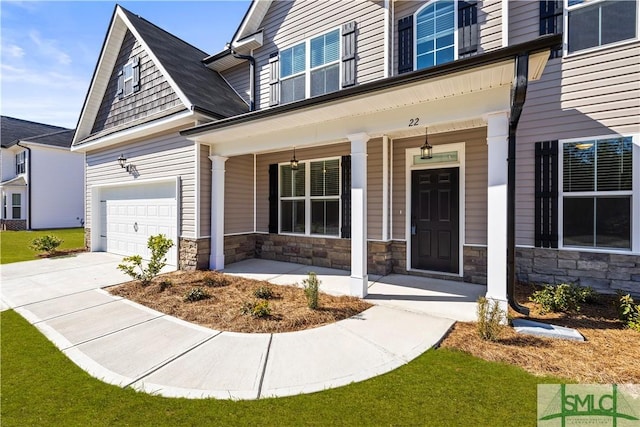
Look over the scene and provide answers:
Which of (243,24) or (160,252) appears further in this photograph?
(243,24)

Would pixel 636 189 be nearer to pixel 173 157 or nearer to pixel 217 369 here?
pixel 217 369

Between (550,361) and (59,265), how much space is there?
36.2 feet

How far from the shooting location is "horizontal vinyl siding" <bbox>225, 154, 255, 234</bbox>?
7871mm

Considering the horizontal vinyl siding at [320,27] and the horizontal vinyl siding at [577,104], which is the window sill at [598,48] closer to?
the horizontal vinyl siding at [577,104]

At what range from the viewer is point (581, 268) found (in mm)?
5000

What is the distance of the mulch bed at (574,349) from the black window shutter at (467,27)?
16.6ft

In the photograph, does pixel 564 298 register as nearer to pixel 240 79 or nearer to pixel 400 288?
pixel 400 288

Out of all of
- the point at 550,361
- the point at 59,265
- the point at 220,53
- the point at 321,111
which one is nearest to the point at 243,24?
the point at 220,53

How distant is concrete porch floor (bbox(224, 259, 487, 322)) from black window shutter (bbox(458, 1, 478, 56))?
4.73 m

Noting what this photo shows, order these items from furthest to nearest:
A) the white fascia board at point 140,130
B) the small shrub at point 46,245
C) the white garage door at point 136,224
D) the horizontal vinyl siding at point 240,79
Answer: the small shrub at point 46,245 → the horizontal vinyl siding at point 240,79 → the white garage door at point 136,224 → the white fascia board at point 140,130

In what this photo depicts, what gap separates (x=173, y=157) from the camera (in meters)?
7.62

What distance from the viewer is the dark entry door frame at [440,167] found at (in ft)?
19.5

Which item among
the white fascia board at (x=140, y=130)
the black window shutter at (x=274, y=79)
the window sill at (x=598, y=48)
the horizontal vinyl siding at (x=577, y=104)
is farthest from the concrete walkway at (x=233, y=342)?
the black window shutter at (x=274, y=79)

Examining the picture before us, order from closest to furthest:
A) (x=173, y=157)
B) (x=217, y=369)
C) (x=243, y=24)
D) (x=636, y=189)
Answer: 1. (x=217, y=369)
2. (x=636, y=189)
3. (x=173, y=157)
4. (x=243, y=24)
